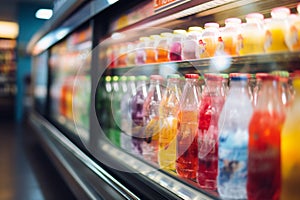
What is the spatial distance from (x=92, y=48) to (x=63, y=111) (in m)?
1.81

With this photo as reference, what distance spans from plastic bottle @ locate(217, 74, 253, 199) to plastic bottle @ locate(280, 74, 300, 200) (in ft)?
0.44

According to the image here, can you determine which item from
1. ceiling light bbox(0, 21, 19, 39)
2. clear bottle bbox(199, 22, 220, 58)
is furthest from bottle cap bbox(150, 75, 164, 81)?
ceiling light bbox(0, 21, 19, 39)

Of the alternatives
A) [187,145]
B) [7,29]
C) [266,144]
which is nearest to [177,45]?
[187,145]

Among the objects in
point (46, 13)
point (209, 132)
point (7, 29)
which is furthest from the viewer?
point (7, 29)

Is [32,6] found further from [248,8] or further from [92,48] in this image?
[248,8]

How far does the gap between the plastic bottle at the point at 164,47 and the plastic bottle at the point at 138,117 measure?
0.73ft

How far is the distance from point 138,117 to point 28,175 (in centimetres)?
198

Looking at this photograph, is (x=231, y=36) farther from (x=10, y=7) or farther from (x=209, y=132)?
(x=10, y=7)

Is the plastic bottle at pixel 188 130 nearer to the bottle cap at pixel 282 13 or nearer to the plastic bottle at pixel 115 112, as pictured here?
the bottle cap at pixel 282 13

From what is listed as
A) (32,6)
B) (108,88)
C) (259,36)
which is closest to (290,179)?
(259,36)

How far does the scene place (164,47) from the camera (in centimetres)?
154

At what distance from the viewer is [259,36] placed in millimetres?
909

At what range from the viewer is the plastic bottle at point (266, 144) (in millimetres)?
840

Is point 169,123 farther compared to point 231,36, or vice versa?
point 169,123
